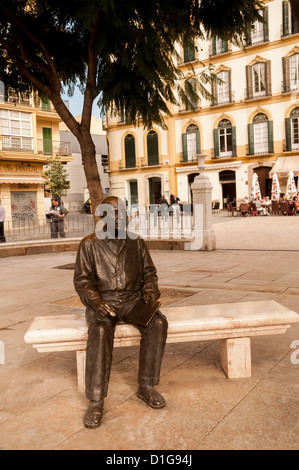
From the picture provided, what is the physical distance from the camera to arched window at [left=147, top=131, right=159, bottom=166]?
120 ft

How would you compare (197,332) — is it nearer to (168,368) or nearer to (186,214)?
(168,368)


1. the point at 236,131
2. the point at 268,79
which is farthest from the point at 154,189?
the point at 268,79

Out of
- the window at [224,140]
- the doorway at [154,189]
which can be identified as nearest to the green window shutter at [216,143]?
the window at [224,140]

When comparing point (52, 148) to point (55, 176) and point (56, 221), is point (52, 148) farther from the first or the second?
point (56, 221)

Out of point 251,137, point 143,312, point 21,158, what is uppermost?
point 251,137

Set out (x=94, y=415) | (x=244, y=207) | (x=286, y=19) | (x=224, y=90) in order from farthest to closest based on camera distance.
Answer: (x=224, y=90)
(x=286, y=19)
(x=244, y=207)
(x=94, y=415)

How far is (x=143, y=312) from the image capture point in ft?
10.6

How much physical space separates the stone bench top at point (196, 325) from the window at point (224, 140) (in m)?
31.1

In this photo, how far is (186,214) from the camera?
11.6 metres

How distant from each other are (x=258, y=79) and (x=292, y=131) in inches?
180

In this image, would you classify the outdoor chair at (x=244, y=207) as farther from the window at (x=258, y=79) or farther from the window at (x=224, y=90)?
the window at (x=224, y=90)

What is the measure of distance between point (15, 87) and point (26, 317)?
3.02 meters

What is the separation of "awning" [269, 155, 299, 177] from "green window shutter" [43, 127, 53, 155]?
15075mm

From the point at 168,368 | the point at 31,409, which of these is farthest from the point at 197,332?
the point at 31,409
